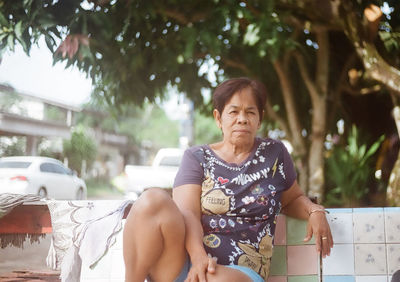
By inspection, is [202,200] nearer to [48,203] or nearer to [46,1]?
[48,203]

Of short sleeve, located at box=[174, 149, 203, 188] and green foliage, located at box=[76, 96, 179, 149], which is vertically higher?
green foliage, located at box=[76, 96, 179, 149]

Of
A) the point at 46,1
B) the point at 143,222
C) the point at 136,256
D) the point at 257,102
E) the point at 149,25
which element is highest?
the point at 149,25

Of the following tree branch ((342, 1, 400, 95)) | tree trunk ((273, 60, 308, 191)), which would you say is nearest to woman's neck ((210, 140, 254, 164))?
tree branch ((342, 1, 400, 95))

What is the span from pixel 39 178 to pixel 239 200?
2188mm

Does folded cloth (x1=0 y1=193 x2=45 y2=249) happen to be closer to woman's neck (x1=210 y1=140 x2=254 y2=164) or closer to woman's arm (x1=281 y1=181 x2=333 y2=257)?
woman's neck (x1=210 y1=140 x2=254 y2=164)

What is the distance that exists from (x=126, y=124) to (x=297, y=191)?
15449mm

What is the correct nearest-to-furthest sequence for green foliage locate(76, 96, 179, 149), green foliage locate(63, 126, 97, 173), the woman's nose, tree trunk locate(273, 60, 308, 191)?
the woman's nose, green foliage locate(63, 126, 97, 173), tree trunk locate(273, 60, 308, 191), green foliage locate(76, 96, 179, 149)

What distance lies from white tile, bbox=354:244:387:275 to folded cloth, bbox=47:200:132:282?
39.1 inches

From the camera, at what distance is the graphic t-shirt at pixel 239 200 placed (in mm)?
1559

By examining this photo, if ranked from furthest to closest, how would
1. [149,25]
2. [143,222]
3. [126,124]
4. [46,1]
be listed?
[126,124] → [149,25] → [46,1] → [143,222]

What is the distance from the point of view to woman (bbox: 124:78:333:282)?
1402 mm

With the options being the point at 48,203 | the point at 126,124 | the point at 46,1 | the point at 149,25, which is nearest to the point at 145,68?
the point at 149,25

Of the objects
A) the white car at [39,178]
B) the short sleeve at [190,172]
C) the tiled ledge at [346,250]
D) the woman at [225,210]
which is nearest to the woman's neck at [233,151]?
the woman at [225,210]

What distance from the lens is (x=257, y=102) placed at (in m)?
1.71
